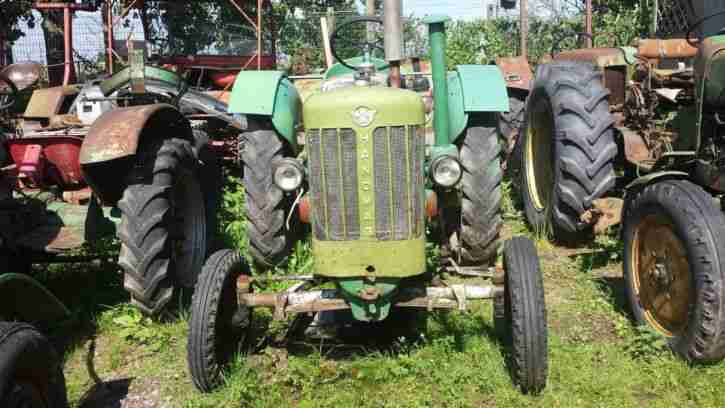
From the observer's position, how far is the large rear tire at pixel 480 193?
4410 mm

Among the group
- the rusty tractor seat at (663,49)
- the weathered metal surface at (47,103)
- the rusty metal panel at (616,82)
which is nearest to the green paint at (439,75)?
the rusty metal panel at (616,82)

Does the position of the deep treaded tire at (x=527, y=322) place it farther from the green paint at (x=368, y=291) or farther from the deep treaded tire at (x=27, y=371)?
the deep treaded tire at (x=27, y=371)

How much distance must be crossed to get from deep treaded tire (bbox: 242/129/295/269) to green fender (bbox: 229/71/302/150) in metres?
0.11

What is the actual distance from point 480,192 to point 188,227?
2.06m

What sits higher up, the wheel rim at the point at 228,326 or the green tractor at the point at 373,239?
the green tractor at the point at 373,239

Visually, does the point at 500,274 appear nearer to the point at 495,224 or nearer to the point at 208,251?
the point at 495,224

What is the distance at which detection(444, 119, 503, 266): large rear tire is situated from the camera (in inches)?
174


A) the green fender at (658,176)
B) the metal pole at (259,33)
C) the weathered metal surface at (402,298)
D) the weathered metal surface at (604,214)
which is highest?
the metal pole at (259,33)

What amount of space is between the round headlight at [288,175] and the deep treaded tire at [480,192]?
1243 millimetres

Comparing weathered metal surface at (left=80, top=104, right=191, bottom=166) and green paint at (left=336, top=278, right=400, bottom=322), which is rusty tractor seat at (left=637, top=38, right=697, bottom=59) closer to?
green paint at (left=336, top=278, right=400, bottom=322)

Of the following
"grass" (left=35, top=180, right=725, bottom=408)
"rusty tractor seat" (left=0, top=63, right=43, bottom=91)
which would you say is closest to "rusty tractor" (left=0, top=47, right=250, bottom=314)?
"grass" (left=35, top=180, right=725, bottom=408)

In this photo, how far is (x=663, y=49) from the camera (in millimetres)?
6027

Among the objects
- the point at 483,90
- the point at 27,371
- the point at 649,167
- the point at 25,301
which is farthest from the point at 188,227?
the point at 649,167

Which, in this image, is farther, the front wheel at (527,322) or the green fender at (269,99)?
the green fender at (269,99)
